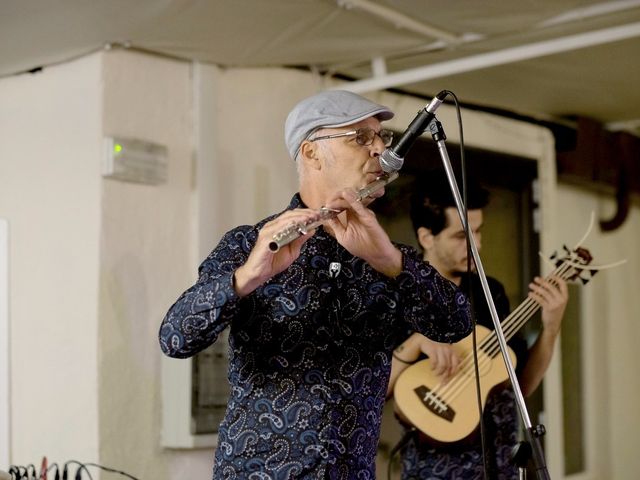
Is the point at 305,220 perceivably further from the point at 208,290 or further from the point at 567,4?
the point at 567,4

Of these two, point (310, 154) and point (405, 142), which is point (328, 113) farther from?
point (405, 142)

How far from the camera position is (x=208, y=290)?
1729mm

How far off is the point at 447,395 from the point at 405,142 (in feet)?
4.22

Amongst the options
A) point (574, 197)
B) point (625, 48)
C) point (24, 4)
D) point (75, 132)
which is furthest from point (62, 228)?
point (574, 197)

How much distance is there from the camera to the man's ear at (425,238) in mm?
3029

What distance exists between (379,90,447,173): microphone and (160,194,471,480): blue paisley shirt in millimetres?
179

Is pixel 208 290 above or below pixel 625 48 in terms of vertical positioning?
below

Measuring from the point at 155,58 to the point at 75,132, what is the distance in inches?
13.7

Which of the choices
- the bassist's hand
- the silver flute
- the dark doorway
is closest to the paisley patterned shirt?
the bassist's hand

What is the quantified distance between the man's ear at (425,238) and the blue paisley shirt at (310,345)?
3.54 ft

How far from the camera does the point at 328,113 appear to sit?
1.98 metres

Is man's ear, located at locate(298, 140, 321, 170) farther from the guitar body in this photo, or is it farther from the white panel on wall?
the white panel on wall

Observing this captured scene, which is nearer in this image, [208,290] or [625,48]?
[208,290]

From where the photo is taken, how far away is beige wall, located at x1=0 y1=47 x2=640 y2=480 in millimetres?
3043
